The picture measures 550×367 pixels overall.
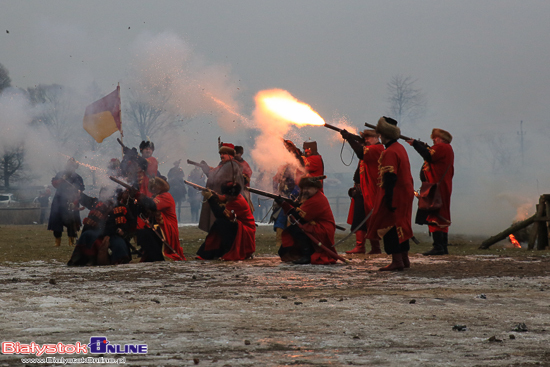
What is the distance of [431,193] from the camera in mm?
11570

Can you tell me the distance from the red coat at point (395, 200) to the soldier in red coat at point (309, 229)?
1.07 meters

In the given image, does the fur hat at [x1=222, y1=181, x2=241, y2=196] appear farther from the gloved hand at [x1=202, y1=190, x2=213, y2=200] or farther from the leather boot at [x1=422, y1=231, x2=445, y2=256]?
the leather boot at [x1=422, y1=231, x2=445, y2=256]

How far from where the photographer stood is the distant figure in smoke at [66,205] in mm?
14719

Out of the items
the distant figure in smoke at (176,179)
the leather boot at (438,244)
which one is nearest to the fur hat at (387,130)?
the leather boot at (438,244)

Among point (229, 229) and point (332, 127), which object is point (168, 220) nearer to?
point (229, 229)

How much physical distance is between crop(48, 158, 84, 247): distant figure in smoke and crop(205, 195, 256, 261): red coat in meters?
4.93

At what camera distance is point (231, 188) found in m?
11.1

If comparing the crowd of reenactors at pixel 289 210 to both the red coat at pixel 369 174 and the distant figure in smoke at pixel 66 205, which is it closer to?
Result: the red coat at pixel 369 174

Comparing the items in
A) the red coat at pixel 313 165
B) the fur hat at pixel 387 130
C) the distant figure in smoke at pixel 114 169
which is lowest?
the distant figure in smoke at pixel 114 169

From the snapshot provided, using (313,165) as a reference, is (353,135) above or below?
above

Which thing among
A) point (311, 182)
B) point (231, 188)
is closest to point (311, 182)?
point (311, 182)

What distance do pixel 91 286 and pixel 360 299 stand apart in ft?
10.1

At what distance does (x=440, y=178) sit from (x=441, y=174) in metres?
0.07

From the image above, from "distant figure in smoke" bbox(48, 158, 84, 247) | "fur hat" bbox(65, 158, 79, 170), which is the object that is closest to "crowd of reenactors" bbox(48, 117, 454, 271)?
"fur hat" bbox(65, 158, 79, 170)
